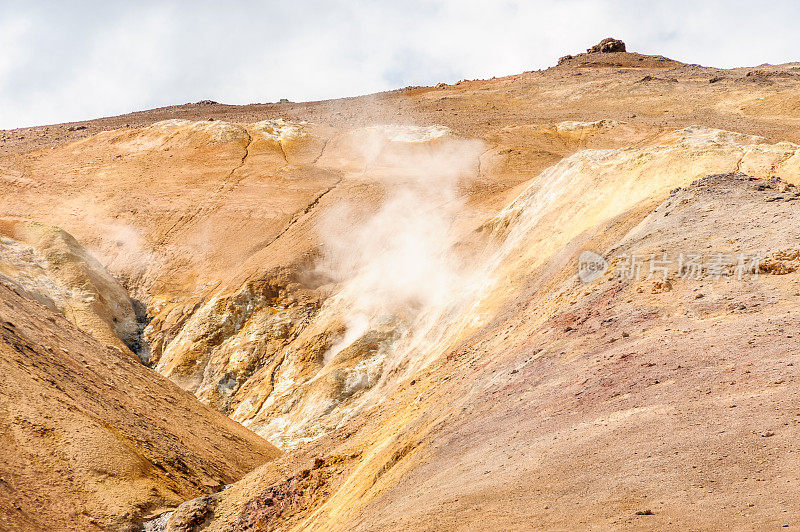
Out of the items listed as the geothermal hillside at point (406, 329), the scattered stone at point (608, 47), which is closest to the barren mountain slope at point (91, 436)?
the geothermal hillside at point (406, 329)

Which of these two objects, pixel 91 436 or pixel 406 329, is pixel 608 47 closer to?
pixel 406 329

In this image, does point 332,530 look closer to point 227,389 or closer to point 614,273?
point 614,273

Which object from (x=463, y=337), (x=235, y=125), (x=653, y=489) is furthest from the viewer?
(x=235, y=125)

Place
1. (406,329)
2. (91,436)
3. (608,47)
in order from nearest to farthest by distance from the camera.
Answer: (91,436), (406,329), (608,47)

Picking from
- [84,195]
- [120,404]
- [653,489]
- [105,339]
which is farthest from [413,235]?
[653,489]

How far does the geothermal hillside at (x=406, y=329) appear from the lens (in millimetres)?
8031

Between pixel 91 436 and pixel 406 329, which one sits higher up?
pixel 406 329

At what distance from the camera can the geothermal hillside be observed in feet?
26.3

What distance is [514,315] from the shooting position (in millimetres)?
15805

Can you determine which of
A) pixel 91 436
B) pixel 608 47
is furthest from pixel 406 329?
pixel 608 47

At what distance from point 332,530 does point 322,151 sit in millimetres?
29945

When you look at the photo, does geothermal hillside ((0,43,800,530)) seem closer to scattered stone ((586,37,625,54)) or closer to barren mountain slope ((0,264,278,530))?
barren mountain slope ((0,264,278,530))

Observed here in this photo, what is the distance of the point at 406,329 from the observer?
2119 cm

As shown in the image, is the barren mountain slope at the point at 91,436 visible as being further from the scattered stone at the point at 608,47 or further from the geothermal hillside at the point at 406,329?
the scattered stone at the point at 608,47
